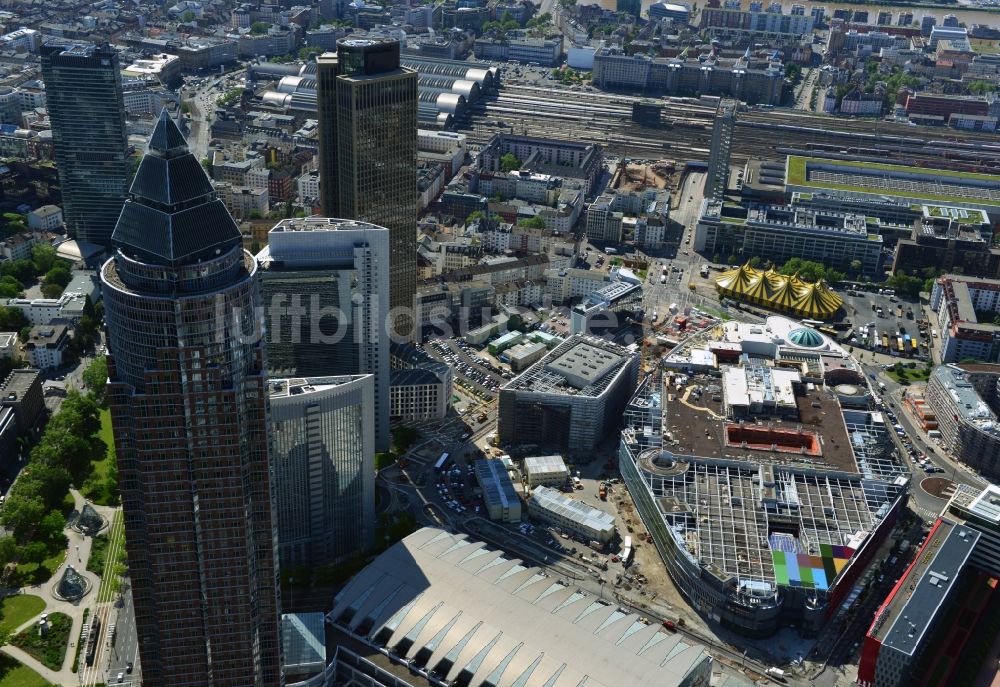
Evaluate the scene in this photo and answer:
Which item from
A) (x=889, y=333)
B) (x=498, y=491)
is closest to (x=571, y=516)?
(x=498, y=491)

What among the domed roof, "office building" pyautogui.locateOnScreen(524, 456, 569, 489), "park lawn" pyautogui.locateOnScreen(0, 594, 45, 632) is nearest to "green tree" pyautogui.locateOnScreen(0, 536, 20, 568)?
"park lawn" pyautogui.locateOnScreen(0, 594, 45, 632)

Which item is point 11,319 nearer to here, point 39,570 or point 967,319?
point 39,570

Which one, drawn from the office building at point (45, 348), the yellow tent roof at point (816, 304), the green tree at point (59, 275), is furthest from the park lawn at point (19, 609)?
the yellow tent roof at point (816, 304)

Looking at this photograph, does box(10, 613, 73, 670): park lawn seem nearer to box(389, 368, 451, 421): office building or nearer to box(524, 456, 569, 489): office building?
box(389, 368, 451, 421): office building

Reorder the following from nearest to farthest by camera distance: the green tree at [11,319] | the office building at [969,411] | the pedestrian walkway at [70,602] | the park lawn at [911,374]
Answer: the pedestrian walkway at [70,602]
the office building at [969,411]
the green tree at [11,319]
the park lawn at [911,374]

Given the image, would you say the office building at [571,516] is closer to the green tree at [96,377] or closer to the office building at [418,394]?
the office building at [418,394]
